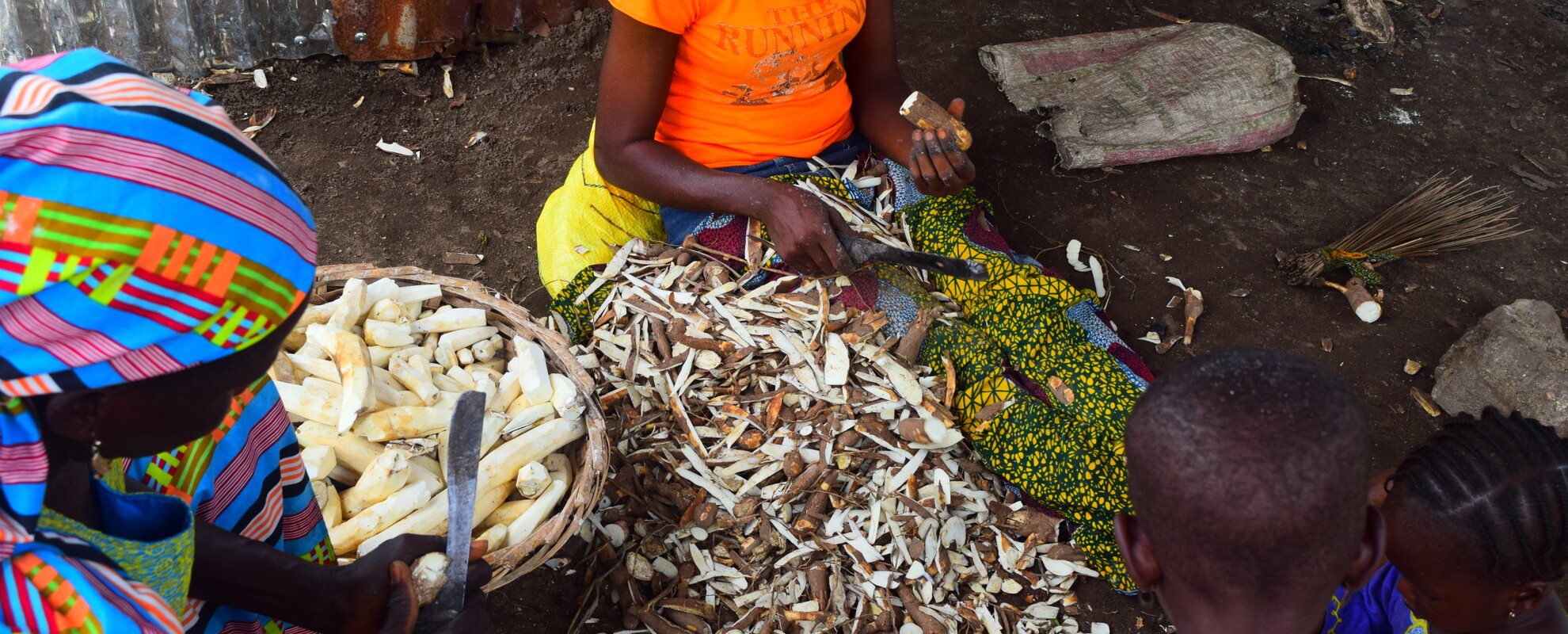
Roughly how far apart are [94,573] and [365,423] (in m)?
1.05

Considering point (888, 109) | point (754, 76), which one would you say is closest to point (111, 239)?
point (754, 76)

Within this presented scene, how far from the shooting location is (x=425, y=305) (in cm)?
239

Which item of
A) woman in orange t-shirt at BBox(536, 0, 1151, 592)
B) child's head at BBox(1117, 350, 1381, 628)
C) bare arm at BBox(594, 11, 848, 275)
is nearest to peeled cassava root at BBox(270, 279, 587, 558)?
woman in orange t-shirt at BBox(536, 0, 1151, 592)

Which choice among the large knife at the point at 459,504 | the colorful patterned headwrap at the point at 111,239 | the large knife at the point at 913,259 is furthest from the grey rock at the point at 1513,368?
the colorful patterned headwrap at the point at 111,239

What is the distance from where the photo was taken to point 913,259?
7.20 ft

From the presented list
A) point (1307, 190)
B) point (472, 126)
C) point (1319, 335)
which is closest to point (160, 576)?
point (472, 126)

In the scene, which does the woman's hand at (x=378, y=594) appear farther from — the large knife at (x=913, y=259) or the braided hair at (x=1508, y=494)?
the braided hair at (x=1508, y=494)

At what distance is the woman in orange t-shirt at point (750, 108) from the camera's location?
7.18ft

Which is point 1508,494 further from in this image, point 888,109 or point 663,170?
point 663,170

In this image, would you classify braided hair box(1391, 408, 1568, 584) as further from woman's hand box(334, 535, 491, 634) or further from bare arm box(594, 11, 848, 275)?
woman's hand box(334, 535, 491, 634)

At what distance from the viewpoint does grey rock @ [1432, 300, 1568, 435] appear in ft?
8.73

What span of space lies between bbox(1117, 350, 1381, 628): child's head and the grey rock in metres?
1.99

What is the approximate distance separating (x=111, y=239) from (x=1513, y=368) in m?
3.33

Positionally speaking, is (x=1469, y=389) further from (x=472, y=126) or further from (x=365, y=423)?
(x=472, y=126)
